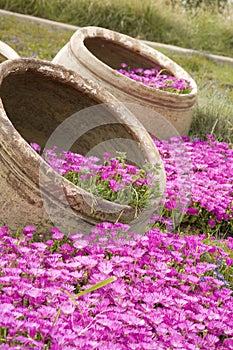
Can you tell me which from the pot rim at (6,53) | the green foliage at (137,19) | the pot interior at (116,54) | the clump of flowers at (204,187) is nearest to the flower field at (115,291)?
the clump of flowers at (204,187)

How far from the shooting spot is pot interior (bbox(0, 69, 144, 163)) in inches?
161

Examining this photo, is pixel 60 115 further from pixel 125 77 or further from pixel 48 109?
pixel 125 77

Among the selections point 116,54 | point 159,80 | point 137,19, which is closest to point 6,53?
point 116,54

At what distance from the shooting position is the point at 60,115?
4.28 m

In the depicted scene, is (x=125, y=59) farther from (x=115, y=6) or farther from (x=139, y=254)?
(x=115, y=6)

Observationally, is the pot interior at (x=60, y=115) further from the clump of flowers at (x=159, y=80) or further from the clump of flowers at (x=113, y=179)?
the clump of flowers at (x=159, y=80)

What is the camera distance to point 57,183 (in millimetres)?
3023

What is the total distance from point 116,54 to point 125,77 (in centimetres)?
113

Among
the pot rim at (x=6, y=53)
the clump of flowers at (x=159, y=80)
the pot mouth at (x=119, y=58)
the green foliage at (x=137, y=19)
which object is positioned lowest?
the green foliage at (x=137, y=19)

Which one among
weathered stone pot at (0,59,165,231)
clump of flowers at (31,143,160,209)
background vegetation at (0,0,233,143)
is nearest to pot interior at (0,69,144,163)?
weathered stone pot at (0,59,165,231)

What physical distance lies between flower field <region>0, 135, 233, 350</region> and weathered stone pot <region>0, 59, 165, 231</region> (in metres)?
0.10

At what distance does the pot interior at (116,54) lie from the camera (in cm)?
603

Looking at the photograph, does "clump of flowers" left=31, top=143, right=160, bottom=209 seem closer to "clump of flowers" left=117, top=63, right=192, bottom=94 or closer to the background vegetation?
"clump of flowers" left=117, top=63, right=192, bottom=94

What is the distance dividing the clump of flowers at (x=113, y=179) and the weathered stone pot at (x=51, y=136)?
159 millimetres
